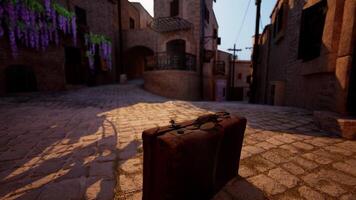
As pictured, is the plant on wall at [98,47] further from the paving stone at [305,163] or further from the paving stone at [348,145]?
the paving stone at [348,145]

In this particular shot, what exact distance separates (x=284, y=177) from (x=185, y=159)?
1.39 m

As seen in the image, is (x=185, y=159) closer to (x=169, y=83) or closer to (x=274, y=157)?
(x=274, y=157)

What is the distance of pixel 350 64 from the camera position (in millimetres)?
3402

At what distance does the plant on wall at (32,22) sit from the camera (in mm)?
8039

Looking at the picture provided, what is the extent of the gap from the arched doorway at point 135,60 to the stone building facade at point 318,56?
14051 millimetres

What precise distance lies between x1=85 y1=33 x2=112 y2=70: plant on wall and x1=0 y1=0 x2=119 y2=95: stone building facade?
36 cm

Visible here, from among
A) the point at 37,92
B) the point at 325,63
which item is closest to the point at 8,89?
the point at 37,92

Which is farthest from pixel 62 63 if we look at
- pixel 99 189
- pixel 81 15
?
pixel 99 189

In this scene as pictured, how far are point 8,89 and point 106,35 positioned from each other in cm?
869

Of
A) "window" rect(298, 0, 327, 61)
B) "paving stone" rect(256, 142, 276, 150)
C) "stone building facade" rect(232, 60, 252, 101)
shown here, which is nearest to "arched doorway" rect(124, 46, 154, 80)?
"stone building facade" rect(232, 60, 252, 101)

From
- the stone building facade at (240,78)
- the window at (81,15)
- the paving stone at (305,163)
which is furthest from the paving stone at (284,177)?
the stone building facade at (240,78)

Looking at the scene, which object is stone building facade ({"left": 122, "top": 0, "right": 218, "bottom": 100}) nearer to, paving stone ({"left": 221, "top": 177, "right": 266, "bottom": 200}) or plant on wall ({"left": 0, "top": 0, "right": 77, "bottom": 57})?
plant on wall ({"left": 0, "top": 0, "right": 77, "bottom": 57})

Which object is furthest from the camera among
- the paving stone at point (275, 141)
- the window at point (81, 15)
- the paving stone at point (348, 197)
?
the window at point (81, 15)

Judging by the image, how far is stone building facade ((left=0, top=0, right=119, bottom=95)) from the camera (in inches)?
353
